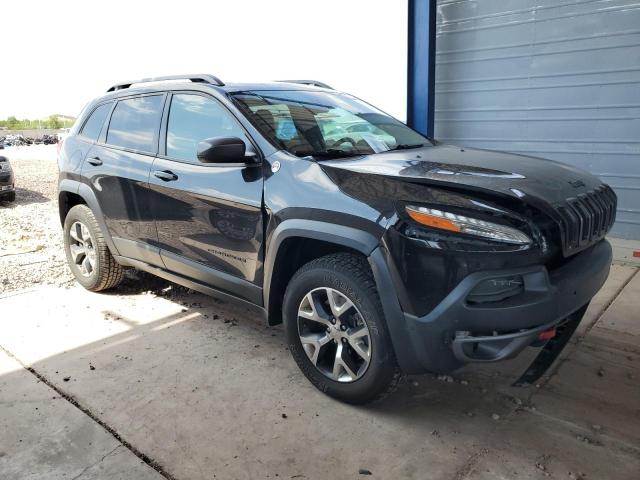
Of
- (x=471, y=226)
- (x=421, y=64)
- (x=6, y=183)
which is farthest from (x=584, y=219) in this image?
(x=6, y=183)

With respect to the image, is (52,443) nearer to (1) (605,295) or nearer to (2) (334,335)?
(2) (334,335)

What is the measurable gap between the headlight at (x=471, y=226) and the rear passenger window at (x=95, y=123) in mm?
3267

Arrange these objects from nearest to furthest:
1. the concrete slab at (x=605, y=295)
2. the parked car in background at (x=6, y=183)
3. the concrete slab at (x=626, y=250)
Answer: the concrete slab at (x=605, y=295) → the concrete slab at (x=626, y=250) → the parked car in background at (x=6, y=183)

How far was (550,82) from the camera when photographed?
6.00 meters

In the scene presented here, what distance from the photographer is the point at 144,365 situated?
346cm

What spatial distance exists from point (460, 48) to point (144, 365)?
5.39 meters

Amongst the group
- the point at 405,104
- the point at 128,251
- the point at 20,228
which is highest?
the point at 405,104

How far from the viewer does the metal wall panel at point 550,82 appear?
5.55m

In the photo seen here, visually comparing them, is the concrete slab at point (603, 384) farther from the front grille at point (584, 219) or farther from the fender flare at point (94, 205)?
the fender flare at point (94, 205)

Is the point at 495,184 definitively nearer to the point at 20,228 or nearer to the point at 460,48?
the point at 460,48

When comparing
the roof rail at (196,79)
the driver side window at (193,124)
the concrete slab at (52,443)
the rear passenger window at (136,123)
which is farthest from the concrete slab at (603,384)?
the rear passenger window at (136,123)

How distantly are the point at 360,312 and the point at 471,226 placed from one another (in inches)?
28.1

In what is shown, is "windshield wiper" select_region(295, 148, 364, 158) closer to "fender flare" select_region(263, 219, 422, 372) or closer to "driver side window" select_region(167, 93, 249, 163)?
"driver side window" select_region(167, 93, 249, 163)

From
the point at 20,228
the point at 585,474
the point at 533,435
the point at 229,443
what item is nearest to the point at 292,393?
the point at 229,443
